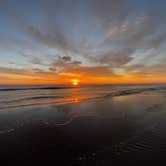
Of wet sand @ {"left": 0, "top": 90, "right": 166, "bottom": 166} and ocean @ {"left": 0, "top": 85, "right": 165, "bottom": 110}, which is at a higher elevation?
ocean @ {"left": 0, "top": 85, "right": 165, "bottom": 110}

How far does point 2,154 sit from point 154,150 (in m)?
5.92

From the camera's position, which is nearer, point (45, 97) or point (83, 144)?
point (83, 144)

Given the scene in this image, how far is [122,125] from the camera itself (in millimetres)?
8008

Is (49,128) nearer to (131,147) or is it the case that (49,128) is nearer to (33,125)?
(33,125)

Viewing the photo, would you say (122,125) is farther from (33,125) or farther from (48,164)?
(33,125)

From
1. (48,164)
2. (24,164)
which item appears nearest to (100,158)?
(48,164)

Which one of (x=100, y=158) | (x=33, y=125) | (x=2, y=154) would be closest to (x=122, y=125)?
(x=100, y=158)

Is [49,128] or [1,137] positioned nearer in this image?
[1,137]

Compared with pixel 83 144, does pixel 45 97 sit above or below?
above

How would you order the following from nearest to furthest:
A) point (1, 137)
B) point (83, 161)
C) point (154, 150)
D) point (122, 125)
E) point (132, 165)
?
point (132, 165) < point (83, 161) < point (154, 150) < point (1, 137) < point (122, 125)

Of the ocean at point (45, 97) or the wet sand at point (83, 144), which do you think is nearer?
the wet sand at point (83, 144)

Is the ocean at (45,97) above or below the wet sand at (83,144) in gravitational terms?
above

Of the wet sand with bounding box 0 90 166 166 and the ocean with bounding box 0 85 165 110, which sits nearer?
the wet sand with bounding box 0 90 166 166

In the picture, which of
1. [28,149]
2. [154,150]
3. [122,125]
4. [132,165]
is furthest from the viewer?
[122,125]
